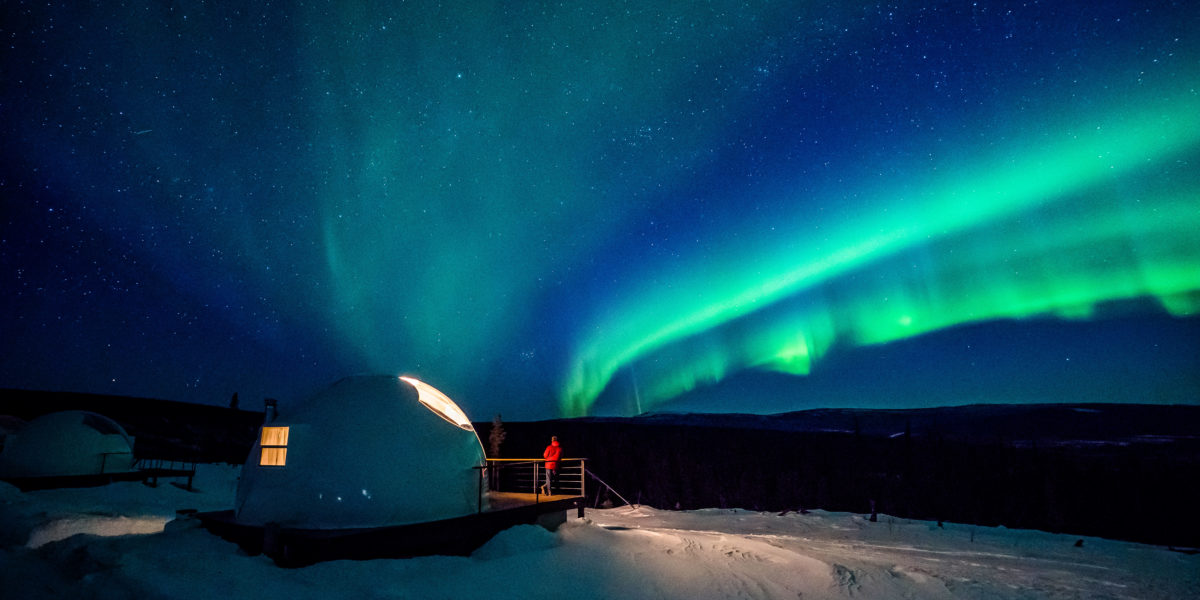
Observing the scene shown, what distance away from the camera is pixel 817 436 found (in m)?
81.2

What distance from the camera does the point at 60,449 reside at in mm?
22094

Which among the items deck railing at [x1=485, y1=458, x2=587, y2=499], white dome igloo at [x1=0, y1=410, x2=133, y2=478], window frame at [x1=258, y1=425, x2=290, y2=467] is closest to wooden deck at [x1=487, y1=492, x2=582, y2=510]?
deck railing at [x1=485, y1=458, x2=587, y2=499]

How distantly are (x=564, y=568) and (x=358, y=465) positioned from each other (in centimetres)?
405

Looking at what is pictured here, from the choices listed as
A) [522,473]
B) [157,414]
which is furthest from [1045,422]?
[157,414]

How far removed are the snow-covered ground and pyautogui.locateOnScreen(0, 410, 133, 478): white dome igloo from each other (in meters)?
8.38

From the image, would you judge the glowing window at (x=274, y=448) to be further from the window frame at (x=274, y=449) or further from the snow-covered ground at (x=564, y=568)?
the snow-covered ground at (x=564, y=568)

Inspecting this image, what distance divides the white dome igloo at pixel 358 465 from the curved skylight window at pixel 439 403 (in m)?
0.12

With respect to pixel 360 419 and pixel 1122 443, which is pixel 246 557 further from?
pixel 1122 443

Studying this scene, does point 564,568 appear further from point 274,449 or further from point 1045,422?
point 1045,422

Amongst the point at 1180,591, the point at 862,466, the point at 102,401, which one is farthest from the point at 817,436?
the point at 102,401

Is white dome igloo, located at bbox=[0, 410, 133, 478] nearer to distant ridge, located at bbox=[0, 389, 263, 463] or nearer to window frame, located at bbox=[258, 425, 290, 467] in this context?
window frame, located at bbox=[258, 425, 290, 467]

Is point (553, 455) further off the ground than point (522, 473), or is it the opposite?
point (553, 455)

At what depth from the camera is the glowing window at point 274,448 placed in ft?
32.0

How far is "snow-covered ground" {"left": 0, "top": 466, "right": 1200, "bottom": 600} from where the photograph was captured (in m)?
7.20
